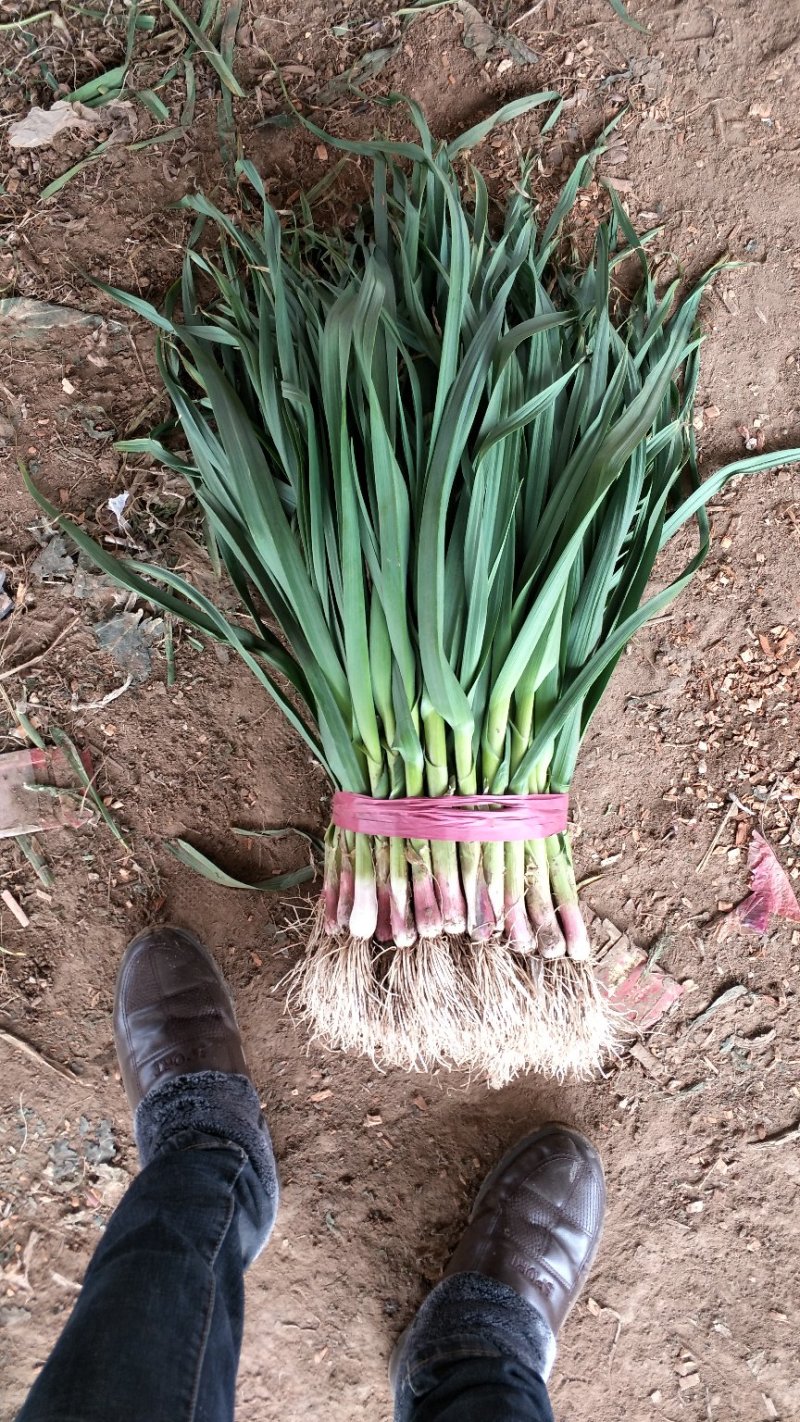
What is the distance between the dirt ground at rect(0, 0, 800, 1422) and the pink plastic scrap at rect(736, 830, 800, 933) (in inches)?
0.9

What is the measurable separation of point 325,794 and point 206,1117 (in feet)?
1.68

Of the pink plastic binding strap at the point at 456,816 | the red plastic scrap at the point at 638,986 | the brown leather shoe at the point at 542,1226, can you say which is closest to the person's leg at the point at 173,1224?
the brown leather shoe at the point at 542,1226

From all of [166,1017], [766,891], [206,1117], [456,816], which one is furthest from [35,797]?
[766,891]

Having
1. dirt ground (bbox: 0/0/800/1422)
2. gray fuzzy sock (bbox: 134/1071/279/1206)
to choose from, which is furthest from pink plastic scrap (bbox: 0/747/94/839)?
gray fuzzy sock (bbox: 134/1071/279/1206)

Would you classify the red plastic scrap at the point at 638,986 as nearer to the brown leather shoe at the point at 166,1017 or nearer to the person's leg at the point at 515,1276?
the person's leg at the point at 515,1276

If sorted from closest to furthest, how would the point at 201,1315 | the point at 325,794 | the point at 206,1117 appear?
the point at 201,1315 → the point at 206,1117 → the point at 325,794

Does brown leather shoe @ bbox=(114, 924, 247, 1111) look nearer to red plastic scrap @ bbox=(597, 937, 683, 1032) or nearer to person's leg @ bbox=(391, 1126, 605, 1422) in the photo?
person's leg @ bbox=(391, 1126, 605, 1422)

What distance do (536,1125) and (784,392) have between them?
4.19ft

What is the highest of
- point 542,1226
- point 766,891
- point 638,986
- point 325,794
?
point 325,794

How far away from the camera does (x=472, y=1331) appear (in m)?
1.25

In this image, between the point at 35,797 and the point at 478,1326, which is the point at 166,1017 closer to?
the point at 35,797

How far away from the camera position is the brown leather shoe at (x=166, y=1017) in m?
1.28

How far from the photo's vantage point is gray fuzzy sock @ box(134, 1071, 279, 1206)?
1.23m

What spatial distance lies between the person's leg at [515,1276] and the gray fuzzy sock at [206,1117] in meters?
0.32
